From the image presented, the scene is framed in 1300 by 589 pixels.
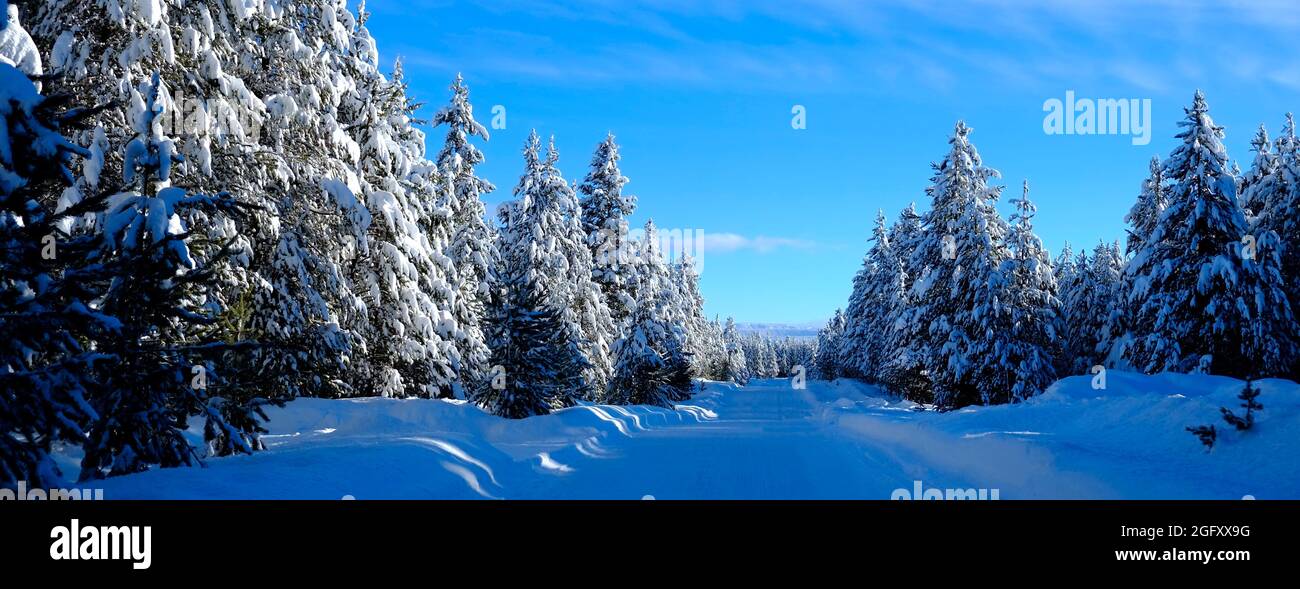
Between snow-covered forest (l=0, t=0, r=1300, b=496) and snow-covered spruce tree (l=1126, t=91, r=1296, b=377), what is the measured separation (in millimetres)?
94

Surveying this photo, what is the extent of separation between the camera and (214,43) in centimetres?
1648

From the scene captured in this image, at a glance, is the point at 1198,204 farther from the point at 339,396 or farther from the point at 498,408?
the point at 339,396

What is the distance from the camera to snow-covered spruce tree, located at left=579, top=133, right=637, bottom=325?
40375 millimetres

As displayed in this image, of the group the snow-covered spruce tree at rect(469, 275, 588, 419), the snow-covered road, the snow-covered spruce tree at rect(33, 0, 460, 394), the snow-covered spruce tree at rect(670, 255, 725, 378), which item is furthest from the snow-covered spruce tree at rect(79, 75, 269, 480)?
the snow-covered spruce tree at rect(670, 255, 725, 378)

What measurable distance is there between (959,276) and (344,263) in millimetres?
23017

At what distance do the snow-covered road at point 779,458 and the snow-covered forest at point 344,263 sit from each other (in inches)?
47.7

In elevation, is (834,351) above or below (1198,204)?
below

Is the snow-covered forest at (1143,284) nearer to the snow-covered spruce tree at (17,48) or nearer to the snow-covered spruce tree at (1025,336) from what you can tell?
the snow-covered spruce tree at (1025,336)

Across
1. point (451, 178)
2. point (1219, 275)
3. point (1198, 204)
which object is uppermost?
point (451, 178)

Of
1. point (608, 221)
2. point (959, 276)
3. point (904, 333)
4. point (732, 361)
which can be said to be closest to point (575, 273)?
point (608, 221)

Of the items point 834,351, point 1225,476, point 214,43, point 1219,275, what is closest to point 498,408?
point 214,43

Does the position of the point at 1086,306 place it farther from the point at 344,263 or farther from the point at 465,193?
the point at 344,263
